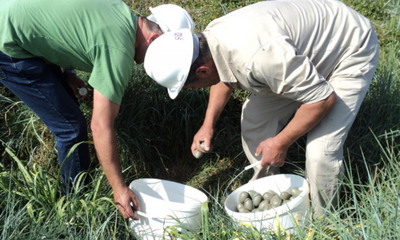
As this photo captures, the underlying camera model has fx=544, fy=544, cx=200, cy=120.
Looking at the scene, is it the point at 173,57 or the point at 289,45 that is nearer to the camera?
the point at 289,45

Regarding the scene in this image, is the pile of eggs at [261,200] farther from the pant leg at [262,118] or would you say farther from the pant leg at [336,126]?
the pant leg at [262,118]

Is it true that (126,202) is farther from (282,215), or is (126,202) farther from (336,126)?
(336,126)

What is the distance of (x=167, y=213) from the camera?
279 centimetres

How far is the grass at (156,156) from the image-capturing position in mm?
2986

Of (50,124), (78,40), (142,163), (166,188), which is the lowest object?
(142,163)

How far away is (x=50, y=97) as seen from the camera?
3043 mm

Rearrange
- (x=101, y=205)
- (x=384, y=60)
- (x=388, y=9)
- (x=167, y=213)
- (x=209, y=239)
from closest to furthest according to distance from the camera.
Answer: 1. (x=209, y=239)
2. (x=167, y=213)
3. (x=101, y=205)
4. (x=384, y=60)
5. (x=388, y=9)

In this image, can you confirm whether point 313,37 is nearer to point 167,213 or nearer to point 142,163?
point 167,213

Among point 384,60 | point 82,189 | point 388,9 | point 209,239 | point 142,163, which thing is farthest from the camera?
point 388,9

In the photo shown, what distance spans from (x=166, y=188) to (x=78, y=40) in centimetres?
100

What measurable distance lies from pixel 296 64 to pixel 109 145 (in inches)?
39.7

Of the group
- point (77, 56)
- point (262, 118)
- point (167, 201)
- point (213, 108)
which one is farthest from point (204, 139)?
point (77, 56)

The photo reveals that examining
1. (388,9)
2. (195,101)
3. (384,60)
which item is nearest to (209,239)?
(195,101)


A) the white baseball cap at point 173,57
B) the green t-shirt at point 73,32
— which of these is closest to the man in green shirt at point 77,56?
the green t-shirt at point 73,32
